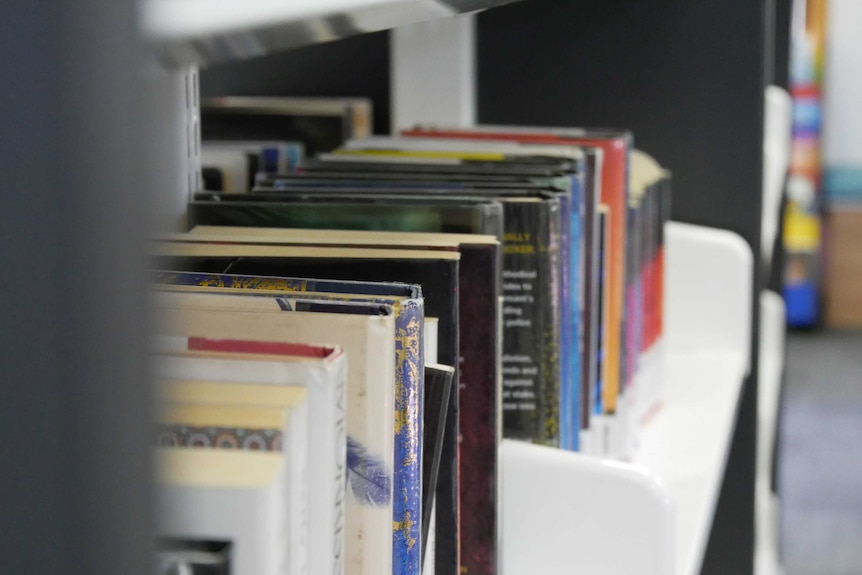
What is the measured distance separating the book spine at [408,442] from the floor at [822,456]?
207cm

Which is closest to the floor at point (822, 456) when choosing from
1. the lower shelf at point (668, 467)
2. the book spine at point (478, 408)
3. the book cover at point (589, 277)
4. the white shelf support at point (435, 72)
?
the lower shelf at point (668, 467)

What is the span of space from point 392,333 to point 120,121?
0.26m

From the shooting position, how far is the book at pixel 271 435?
0.33 meters

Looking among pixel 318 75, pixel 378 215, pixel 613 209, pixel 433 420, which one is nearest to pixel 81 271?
pixel 433 420

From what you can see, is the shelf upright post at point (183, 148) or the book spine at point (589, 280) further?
the book spine at point (589, 280)

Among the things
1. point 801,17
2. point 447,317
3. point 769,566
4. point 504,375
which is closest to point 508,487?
point 504,375

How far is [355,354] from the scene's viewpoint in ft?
1.45

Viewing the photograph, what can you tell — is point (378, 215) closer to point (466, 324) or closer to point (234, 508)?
point (466, 324)

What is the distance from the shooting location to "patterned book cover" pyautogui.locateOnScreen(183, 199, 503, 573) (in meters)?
0.61

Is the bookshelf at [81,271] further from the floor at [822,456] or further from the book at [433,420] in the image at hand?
the floor at [822,456]

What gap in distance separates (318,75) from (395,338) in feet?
3.56

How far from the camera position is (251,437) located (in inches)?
13.1

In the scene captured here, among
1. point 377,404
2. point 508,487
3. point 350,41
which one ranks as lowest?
point 508,487

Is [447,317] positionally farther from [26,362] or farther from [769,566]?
[769,566]
